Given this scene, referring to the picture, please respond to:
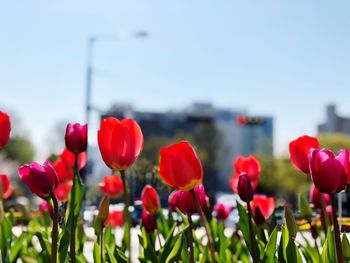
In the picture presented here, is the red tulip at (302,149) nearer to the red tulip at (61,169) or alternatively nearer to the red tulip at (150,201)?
the red tulip at (150,201)

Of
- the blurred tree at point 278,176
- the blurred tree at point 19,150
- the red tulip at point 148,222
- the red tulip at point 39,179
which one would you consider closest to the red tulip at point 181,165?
the red tulip at point 39,179

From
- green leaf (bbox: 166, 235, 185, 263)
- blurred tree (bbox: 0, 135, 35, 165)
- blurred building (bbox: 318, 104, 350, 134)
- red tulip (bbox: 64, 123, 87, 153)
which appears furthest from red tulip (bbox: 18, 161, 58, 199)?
blurred building (bbox: 318, 104, 350, 134)

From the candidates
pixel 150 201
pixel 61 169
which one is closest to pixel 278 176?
pixel 61 169

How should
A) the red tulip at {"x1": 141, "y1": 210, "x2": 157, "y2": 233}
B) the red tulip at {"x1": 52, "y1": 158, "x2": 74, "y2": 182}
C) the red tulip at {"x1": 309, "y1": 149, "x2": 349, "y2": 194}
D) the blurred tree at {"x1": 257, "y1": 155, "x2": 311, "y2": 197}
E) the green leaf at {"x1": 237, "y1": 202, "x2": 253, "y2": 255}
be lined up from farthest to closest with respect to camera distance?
the blurred tree at {"x1": 257, "y1": 155, "x2": 311, "y2": 197}
the red tulip at {"x1": 52, "y1": 158, "x2": 74, "y2": 182}
the red tulip at {"x1": 141, "y1": 210, "x2": 157, "y2": 233}
the green leaf at {"x1": 237, "y1": 202, "x2": 253, "y2": 255}
the red tulip at {"x1": 309, "y1": 149, "x2": 349, "y2": 194}

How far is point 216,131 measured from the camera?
62812 millimetres

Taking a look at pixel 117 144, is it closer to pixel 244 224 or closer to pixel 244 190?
pixel 244 190

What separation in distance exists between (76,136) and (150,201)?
666 millimetres

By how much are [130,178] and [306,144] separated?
156cm

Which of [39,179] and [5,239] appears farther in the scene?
[5,239]

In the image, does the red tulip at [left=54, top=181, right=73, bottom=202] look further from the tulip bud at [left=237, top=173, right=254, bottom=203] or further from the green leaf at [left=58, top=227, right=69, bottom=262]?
the tulip bud at [left=237, top=173, right=254, bottom=203]

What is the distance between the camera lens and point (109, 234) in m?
2.42

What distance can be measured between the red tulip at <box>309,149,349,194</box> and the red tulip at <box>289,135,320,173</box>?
463 millimetres

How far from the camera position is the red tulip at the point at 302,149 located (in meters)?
1.93

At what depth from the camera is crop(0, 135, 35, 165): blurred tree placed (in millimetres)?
49906
